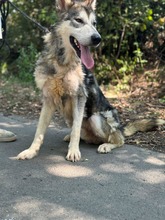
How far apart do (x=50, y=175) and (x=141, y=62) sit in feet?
21.6

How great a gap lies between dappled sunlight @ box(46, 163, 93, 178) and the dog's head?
3.81ft

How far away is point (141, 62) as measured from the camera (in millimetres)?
9695

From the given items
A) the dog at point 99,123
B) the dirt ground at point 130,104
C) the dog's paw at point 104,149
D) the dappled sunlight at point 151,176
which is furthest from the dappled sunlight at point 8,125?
the dappled sunlight at point 151,176

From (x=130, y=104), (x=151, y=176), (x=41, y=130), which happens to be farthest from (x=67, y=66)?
→ (x=130, y=104)

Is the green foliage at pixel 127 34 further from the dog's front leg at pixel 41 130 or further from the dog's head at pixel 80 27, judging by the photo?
the dog's front leg at pixel 41 130

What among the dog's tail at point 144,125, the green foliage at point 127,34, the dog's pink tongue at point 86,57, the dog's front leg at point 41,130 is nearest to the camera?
the dog's pink tongue at point 86,57

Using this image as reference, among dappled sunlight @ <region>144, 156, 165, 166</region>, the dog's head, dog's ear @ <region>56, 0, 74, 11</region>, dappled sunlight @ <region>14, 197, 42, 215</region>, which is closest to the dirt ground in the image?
dappled sunlight @ <region>144, 156, 165, 166</region>

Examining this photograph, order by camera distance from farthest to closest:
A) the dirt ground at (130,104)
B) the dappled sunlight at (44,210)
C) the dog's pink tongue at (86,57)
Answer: the dirt ground at (130,104), the dog's pink tongue at (86,57), the dappled sunlight at (44,210)

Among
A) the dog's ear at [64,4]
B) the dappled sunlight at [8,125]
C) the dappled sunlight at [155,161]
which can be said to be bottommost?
the dappled sunlight at [155,161]

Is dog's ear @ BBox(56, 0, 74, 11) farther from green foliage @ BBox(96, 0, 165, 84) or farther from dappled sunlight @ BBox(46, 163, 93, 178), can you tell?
green foliage @ BBox(96, 0, 165, 84)

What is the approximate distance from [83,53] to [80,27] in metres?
0.30

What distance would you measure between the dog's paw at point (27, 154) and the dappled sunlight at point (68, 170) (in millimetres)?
340

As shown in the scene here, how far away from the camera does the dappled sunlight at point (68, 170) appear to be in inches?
148

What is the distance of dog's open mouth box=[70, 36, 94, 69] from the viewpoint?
4.12 m
